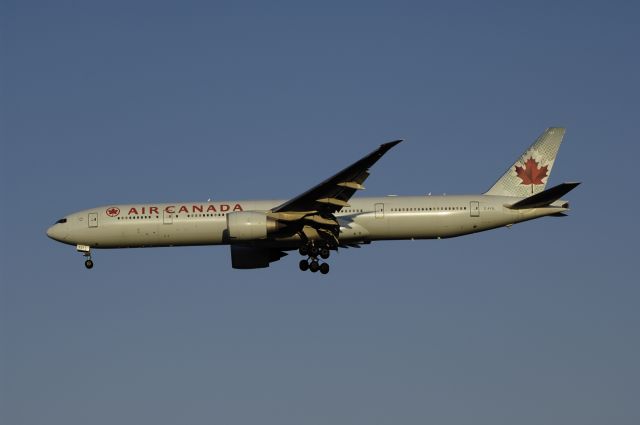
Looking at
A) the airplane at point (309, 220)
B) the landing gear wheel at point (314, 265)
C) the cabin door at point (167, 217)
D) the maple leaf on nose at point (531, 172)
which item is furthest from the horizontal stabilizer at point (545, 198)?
the cabin door at point (167, 217)

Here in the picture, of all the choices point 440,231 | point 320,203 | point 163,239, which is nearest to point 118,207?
point 163,239

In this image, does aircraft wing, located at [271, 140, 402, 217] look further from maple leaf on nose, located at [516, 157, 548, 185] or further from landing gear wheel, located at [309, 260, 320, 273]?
maple leaf on nose, located at [516, 157, 548, 185]

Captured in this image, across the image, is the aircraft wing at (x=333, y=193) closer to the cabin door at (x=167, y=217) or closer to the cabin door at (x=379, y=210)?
the cabin door at (x=379, y=210)

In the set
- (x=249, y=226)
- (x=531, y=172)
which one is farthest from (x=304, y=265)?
(x=531, y=172)

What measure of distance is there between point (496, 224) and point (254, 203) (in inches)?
441

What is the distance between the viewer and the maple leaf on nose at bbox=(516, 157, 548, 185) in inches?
2010

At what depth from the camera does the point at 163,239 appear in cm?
4906

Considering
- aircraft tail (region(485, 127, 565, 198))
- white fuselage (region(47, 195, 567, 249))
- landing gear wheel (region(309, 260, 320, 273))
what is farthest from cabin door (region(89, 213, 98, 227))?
aircraft tail (region(485, 127, 565, 198))

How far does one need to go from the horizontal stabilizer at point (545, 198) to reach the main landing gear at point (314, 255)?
8.72 metres

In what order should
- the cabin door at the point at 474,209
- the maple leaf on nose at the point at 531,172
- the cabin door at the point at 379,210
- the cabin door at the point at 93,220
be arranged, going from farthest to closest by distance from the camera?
the maple leaf on nose at the point at 531,172 < the cabin door at the point at 93,220 < the cabin door at the point at 474,209 < the cabin door at the point at 379,210

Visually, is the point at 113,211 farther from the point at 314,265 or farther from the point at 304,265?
the point at 314,265

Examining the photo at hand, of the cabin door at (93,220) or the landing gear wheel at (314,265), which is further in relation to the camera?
the cabin door at (93,220)

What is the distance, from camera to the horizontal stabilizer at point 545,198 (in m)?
46.2

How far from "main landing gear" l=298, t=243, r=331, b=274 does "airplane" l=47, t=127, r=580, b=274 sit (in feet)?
0.15
